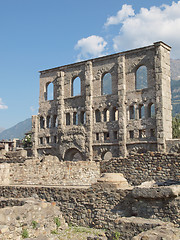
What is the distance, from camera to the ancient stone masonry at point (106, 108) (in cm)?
2736

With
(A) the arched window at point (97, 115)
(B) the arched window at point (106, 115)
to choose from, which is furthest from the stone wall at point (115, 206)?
(A) the arched window at point (97, 115)

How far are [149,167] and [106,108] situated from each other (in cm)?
1829

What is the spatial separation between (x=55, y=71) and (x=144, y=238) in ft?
98.1

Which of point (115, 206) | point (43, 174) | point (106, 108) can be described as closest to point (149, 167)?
point (115, 206)

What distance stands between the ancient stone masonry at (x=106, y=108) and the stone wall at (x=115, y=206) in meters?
17.3

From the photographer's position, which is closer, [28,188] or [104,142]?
[28,188]

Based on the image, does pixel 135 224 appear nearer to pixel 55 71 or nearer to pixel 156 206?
pixel 156 206

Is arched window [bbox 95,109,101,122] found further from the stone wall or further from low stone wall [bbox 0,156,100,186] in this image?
the stone wall

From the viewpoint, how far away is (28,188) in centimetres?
1121

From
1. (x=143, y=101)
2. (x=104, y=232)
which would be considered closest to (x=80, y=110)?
(x=143, y=101)

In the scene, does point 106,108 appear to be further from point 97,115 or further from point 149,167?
point 149,167

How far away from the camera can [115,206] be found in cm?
912

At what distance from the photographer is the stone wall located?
308 inches

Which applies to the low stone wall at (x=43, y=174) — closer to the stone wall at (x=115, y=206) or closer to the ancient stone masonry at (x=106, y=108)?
the stone wall at (x=115, y=206)
